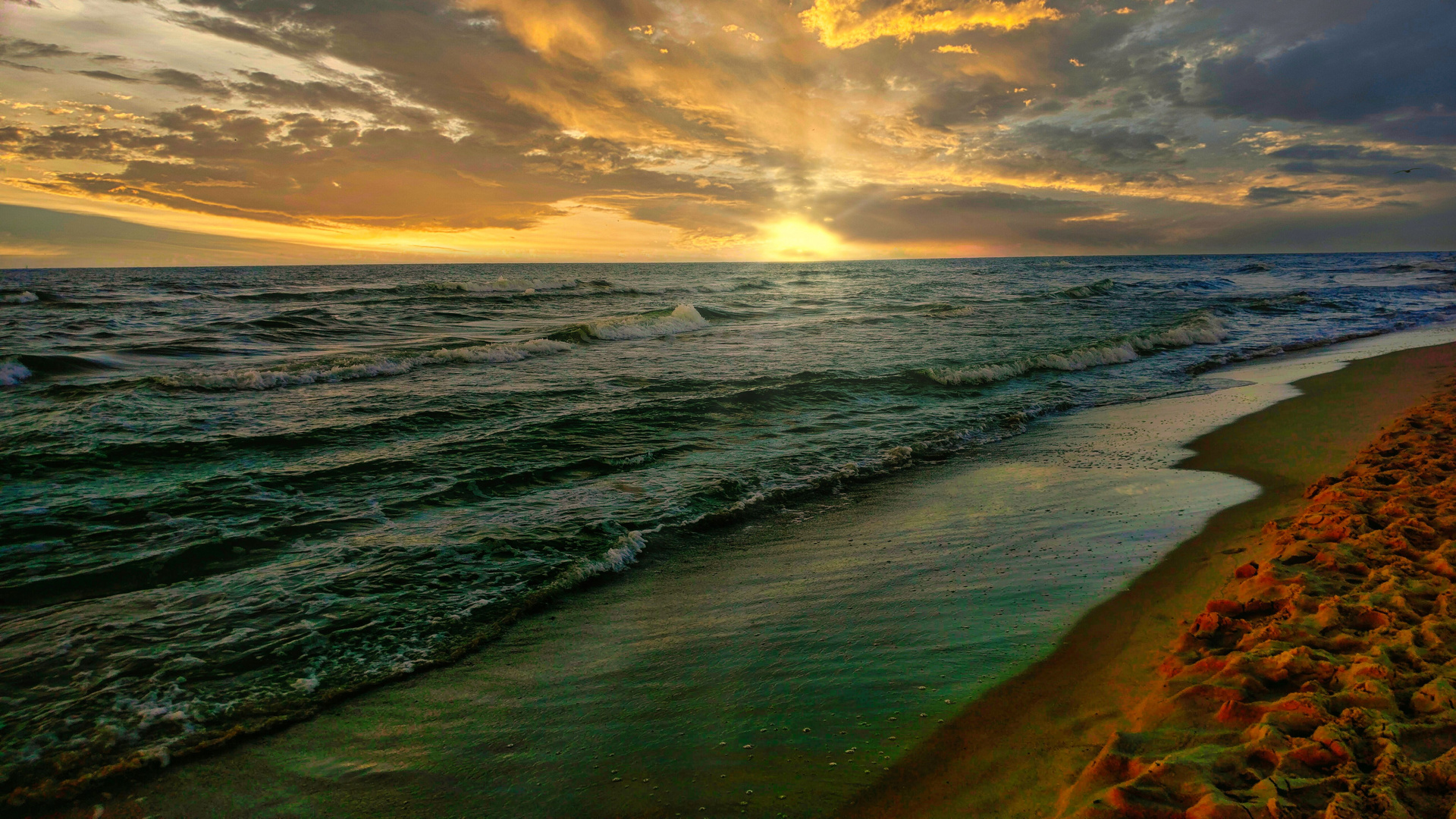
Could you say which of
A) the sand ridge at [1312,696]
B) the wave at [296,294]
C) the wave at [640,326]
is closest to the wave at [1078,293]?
the wave at [640,326]

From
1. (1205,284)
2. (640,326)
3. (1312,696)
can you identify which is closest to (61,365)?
(640,326)

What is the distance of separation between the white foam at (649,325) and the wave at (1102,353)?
1108 centimetres

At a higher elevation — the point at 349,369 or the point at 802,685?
the point at 349,369

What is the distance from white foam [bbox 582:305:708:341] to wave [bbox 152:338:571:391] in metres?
3.47

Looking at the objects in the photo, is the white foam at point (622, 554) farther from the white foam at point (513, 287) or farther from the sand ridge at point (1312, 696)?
the white foam at point (513, 287)

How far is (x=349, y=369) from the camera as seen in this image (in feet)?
44.1

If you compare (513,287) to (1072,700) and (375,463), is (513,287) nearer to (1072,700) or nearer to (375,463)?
(375,463)

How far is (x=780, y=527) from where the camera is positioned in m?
6.04

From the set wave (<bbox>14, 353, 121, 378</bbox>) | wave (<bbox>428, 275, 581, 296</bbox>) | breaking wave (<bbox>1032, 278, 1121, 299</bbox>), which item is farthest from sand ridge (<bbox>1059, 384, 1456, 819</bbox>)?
wave (<bbox>428, 275, 581, 296</bbox>)

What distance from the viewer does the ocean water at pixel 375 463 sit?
12.7ft

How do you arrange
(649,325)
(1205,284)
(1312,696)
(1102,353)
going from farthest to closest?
(1205,284), (649,325), (1102,353), (1312,696)

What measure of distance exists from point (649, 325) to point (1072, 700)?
21.1m

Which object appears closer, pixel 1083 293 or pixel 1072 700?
pixel 1072 700

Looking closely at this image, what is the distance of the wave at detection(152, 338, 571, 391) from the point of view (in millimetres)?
11945
